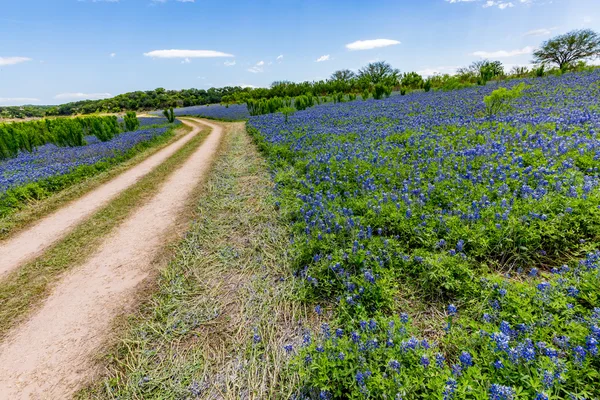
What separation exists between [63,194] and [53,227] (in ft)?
10.9

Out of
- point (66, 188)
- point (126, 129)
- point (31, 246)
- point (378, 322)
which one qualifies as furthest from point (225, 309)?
point (126, 129)

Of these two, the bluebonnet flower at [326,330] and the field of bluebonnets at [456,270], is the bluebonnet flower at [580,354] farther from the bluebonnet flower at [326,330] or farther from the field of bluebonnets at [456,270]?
the bluebonnet flower at [326,330]

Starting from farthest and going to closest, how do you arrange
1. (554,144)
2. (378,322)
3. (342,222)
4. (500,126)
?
(500,126)
(554,144)
(342,222)
(378,322)

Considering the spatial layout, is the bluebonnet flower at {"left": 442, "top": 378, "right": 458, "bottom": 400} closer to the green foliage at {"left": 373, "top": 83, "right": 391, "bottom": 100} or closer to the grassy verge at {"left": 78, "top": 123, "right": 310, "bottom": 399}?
the grassy verge at {"left": 78, "top": 123, "right": 310, "bottom": 399}

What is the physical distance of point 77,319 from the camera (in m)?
4.28

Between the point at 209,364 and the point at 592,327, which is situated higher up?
the point at 592,327

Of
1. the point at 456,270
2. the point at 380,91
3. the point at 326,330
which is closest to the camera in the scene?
the point at 326,330

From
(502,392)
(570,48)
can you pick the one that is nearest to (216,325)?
(502,392)

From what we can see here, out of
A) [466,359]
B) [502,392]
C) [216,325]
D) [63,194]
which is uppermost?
[502,392]

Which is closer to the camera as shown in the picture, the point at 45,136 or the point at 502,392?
the point at 502,392

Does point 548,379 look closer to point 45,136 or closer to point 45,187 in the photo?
point 45,187

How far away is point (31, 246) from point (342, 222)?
299 inches

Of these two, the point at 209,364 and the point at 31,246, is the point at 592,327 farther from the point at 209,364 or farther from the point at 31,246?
the point at 31,246

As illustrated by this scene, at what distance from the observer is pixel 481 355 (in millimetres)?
2408
